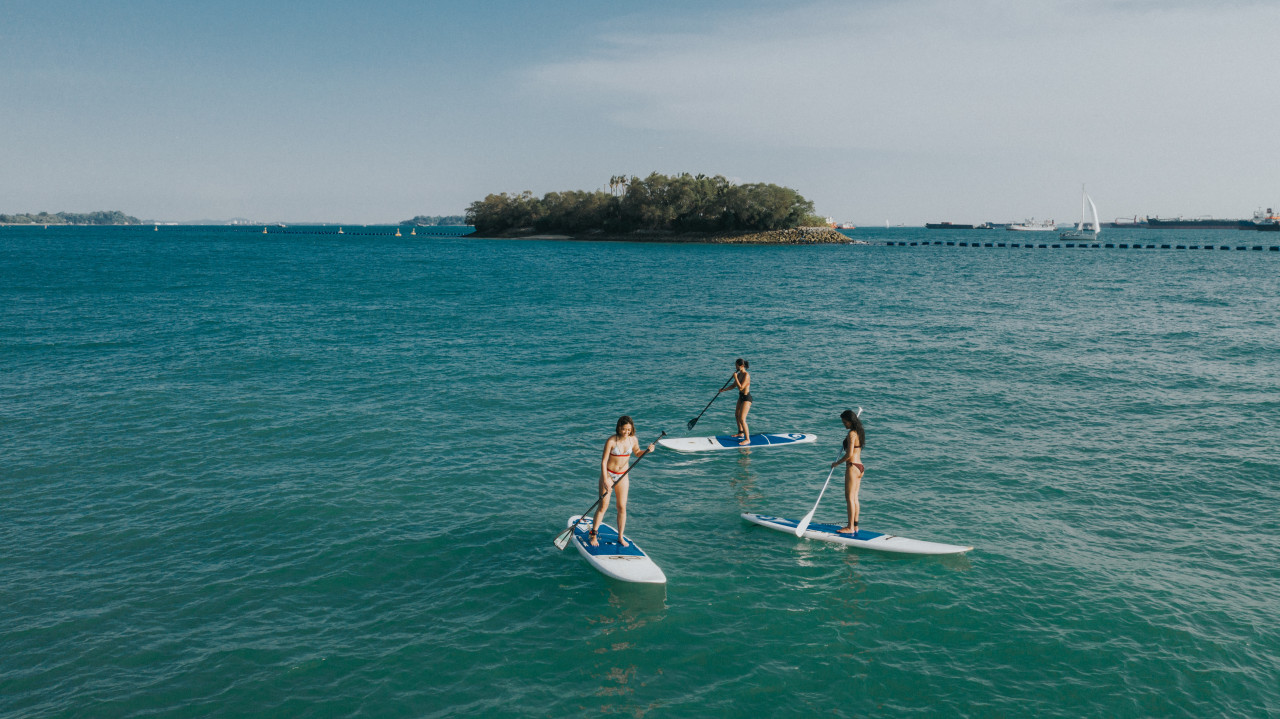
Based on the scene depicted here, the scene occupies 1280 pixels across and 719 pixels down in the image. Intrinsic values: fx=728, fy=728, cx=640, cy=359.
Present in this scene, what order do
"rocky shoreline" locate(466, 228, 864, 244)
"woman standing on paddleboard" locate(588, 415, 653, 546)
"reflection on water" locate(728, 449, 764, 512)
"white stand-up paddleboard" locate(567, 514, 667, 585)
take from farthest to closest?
"rocky shoreline" locate(466, 228, 864, 244), "reflection on water" locate(728, 449, 764, 512), "woman standing on paddleboard" locate(588, 415, 653, 546), "white stand-up paddleboard" locate(567, 514, 667, 585)

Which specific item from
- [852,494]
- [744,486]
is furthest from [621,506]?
[744,486]

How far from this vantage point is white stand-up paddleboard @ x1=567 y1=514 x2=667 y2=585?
43.1 ft

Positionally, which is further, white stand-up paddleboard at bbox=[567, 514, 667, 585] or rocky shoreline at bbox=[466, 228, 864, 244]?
rocky shoreline at bbox=[466, 228, 864, 244]

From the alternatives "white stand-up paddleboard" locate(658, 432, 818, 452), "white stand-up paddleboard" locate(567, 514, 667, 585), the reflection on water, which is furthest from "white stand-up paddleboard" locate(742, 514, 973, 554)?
"white stand-up paddleboard" locate(658, 432, 818, 452)

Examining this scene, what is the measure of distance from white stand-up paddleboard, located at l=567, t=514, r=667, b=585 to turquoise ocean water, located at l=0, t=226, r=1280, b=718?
0.36m

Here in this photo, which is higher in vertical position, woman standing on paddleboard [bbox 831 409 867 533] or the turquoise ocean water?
woman standing on paddleboard [bbox 831 409 867 533]

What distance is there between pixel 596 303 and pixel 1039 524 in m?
44.5

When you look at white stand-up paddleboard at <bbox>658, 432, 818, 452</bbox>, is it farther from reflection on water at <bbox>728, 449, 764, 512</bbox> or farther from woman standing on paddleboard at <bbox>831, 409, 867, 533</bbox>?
woman standing on paddleboard at <bbox>831, 409, 867, 533</bbox>

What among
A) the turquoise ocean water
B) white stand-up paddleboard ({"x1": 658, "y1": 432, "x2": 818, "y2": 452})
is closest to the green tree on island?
the turquoise ocean water

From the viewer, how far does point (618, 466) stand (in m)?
13.8

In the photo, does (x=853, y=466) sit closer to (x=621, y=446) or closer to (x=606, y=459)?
(x=621, y=446)

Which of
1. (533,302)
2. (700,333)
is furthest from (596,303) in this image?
(700,333)

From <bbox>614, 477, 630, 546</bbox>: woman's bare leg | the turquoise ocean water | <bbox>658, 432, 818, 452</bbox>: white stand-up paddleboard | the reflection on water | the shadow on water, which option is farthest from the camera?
<bbox>658, 432, 818, 452</bbox>: white stand-up paddleboard

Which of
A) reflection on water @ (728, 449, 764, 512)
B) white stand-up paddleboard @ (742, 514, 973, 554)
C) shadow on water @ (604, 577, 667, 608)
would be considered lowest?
shadow on water @ (604, 577, 667, 608)
